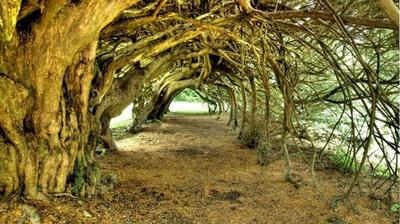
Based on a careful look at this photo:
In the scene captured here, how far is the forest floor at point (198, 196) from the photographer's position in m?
2.79

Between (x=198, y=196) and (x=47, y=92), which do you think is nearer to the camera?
(x=47, y=92)

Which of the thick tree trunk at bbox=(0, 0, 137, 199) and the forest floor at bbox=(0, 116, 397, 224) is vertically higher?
the thick tree trunk at bbox=(0, 0, 137, 199)

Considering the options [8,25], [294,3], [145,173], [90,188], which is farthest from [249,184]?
[8,25]

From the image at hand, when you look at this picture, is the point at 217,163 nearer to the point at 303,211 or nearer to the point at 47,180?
the point at 303,211

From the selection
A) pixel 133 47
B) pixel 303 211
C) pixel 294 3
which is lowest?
pixel 303 211

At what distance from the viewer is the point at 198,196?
3.72 metres

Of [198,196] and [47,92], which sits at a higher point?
[47,92]

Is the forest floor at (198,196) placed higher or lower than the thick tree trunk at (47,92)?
lower

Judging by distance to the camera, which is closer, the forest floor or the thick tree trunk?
the thick tree trunk

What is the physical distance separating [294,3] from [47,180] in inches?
136

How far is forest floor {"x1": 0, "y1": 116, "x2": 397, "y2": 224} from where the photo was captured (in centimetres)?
279

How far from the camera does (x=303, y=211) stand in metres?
3.48

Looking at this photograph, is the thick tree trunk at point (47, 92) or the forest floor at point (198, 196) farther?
the forest floor at point (198, 196)

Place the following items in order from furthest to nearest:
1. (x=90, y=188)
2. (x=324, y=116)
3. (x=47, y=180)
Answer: (x=324, y=116) < (x=90, y=188) < (x=47, y=180)
